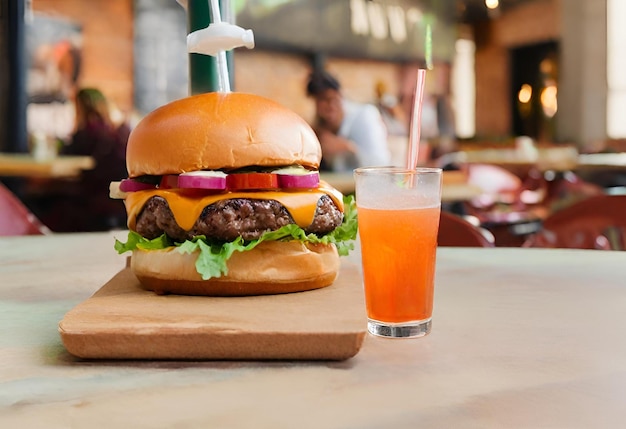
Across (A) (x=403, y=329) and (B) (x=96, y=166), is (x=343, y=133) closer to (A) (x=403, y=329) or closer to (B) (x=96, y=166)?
(B) (x=96, y=166)

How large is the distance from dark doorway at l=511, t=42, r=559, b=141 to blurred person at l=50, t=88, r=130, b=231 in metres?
7.84

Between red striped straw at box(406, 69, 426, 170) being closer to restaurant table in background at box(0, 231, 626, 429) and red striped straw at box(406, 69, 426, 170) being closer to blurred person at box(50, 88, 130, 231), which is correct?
restaurant table in background at box(0, 231, 626, 429)

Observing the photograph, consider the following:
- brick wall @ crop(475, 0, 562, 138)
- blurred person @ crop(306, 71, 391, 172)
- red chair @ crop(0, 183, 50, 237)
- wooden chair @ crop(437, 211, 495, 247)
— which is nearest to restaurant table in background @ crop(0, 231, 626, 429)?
wooden chair @ crop(437, 211, 495, 247)

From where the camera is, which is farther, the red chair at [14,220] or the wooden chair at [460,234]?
the red chair at [14,220]

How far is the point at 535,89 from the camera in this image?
12328 millimetres

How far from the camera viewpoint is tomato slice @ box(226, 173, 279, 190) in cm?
110

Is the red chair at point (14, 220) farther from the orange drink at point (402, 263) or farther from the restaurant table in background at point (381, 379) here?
the orange drink at point (402, 263)

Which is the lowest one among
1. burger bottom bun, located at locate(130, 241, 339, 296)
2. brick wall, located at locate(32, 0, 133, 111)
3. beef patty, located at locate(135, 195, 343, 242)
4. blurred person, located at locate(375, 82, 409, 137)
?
burger bottom bun, located at locate(130, 241, 339, 296)

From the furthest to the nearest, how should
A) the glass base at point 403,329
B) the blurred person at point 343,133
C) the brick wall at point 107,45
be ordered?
1. the brick wall at point 107,45
2. the blurred person at point 343,133
3. the glass base at point 403,329

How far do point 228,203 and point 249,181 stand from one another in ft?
0.18

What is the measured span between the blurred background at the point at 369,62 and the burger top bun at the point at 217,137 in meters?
4.23

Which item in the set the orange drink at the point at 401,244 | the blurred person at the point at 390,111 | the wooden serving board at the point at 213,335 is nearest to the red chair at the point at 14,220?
the wooden serving board at the point at 213,335

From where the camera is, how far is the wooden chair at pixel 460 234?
Answer: 196 cm

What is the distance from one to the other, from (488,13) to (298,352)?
12.1 m
